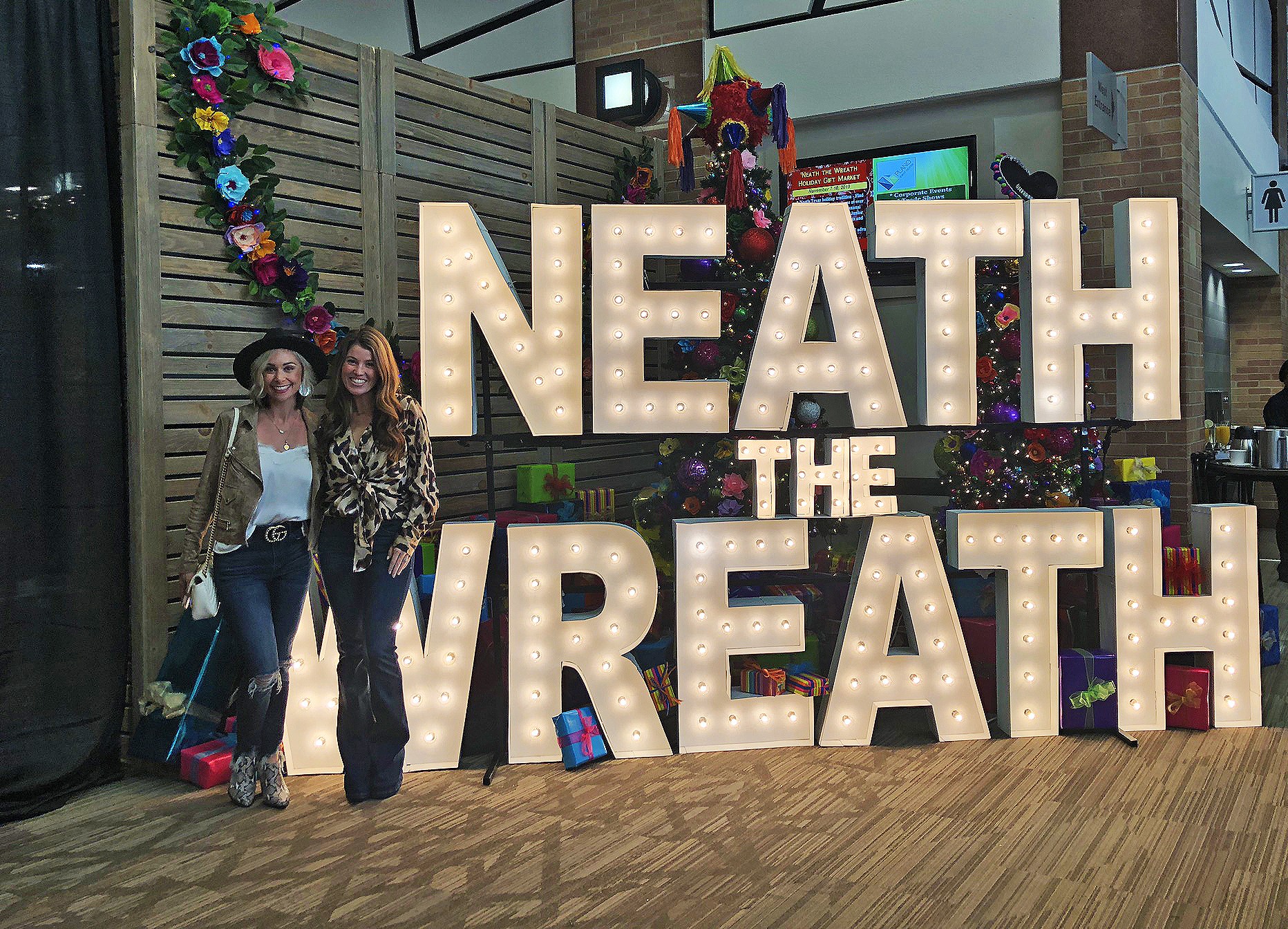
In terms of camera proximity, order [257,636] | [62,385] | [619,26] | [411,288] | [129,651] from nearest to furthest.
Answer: [257,636], [62,385], [129,651], [411,288], [619,26]

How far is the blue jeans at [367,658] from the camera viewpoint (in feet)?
11.4

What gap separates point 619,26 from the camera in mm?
8047

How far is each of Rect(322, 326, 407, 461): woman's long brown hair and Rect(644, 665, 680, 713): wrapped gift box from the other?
4.45ft

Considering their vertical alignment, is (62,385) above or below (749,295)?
below

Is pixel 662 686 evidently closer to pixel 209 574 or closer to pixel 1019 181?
pixel 209 574

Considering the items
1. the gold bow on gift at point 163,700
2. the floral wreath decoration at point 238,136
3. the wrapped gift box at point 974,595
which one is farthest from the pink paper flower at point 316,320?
the wrapped gift box at point 974,595

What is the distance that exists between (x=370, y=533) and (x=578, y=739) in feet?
3.53

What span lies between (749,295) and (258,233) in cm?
257

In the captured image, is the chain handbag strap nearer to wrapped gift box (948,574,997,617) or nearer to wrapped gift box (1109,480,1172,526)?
wrapped gift box (948,574,997,617)

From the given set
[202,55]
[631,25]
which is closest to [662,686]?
[202,55]

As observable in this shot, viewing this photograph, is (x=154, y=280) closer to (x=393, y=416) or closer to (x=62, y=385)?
(x=62, y=385)

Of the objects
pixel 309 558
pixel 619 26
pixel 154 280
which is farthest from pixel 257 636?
pixel 619 26

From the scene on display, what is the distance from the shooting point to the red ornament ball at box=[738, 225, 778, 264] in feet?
17.8

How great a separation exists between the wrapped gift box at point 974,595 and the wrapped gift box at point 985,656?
203mm
